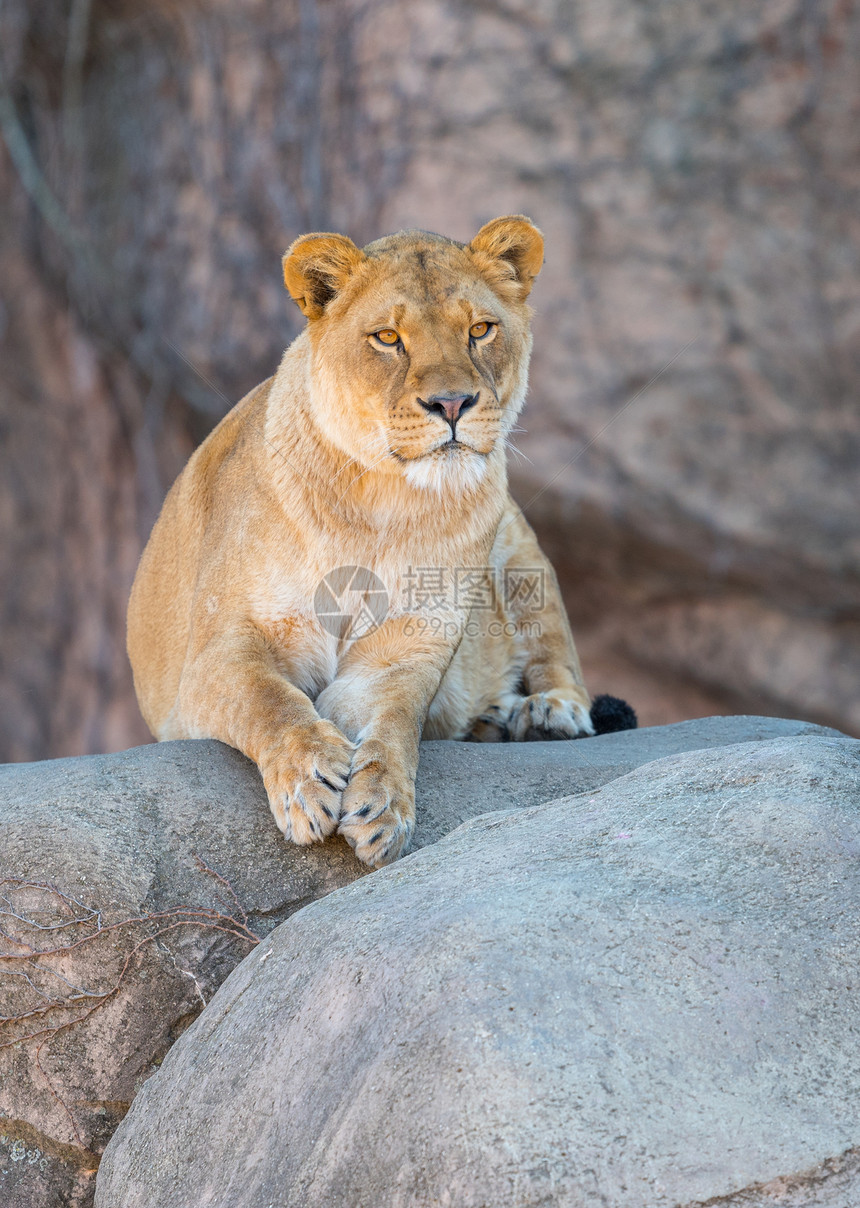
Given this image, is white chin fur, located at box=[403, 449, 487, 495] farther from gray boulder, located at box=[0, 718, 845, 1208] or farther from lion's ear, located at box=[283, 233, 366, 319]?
gray boulder, located at box=[0, 718, 845, 1208]

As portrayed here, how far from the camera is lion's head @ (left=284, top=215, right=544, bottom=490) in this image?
8.84ft

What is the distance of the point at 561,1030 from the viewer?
1.45 m

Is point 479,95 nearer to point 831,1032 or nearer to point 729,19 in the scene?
point 729,19

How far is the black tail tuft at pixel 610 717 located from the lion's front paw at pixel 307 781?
1441mm

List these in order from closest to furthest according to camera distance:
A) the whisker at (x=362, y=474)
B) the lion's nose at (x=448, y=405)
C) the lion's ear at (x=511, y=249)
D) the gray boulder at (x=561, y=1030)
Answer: the gray boulder at (x=561, y=1030), the lion's nose at (x=448, y=405), the whisker at (x=362, y=474), the lion's ear at (x=511, y=249)

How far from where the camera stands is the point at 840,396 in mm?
5020

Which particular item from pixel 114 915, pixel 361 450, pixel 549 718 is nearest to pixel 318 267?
pixel 361 450

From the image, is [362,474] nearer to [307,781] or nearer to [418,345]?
[418,345]

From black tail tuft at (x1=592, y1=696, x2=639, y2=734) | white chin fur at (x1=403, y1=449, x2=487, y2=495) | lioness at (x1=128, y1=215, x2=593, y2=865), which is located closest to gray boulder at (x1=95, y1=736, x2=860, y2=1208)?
lioness at (x1=128, y1=215, x2=593, y2=865)

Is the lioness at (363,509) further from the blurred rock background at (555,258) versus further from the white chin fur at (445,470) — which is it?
the blurred rock background at (555,258)

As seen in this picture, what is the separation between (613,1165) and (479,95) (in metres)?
4.94

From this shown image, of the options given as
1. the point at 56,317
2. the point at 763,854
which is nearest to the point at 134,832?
the point at 763,854

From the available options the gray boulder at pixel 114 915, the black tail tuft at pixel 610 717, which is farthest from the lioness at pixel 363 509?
the black tail tuft at pixel 610 717

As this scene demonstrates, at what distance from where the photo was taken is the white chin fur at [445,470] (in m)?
2.71
